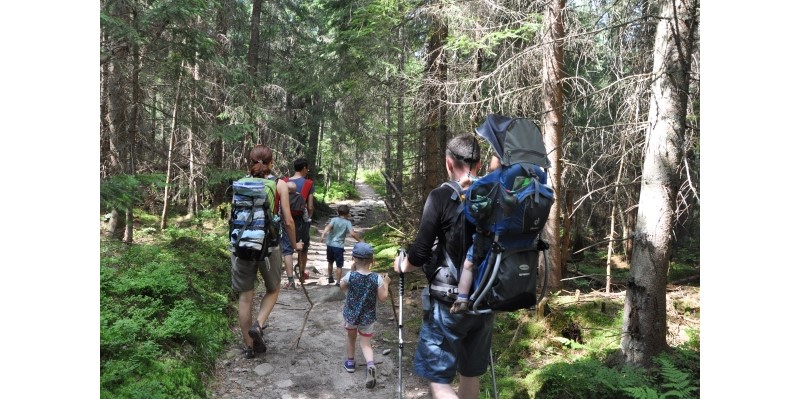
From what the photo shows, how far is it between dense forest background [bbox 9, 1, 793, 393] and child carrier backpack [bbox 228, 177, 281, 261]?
1216mm

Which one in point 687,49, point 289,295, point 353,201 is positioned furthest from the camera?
point 353,201

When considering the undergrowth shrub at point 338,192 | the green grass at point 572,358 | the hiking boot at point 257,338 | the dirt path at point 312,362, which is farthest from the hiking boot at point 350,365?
the undergrowth shrub at point 338,192

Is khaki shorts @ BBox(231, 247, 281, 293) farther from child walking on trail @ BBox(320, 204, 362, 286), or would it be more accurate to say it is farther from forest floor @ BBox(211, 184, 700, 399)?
child walking on trail @ BBox(320, 204, 362, 286)

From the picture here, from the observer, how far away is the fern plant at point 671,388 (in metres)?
3.84

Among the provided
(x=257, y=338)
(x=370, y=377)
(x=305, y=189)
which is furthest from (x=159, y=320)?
(x=305, y=189)

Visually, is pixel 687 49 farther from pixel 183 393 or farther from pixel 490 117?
pixel 183 393

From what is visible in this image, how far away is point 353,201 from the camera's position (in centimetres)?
3422

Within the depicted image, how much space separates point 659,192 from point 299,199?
5.37 m

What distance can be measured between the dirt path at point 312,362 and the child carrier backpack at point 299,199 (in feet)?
4.85

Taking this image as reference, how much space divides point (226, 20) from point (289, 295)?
453 inches

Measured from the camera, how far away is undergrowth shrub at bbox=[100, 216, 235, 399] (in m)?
4.62

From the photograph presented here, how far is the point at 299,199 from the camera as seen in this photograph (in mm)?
8211
